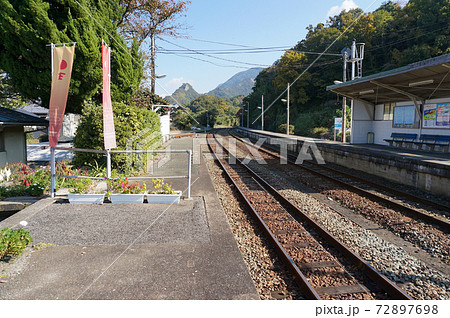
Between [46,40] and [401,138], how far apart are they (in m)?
16.9

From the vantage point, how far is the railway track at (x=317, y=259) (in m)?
3.84

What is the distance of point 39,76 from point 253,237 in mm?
10785

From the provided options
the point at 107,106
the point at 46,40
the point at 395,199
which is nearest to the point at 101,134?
the point at 107,106

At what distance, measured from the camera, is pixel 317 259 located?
4797 mm

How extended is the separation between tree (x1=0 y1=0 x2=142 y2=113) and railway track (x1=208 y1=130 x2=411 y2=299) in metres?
8.94

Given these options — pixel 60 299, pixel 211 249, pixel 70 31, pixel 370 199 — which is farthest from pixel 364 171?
pixel 70 31

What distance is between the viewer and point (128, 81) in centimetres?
1420

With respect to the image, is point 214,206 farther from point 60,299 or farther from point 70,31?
point 70,31

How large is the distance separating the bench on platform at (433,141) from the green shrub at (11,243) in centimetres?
1500

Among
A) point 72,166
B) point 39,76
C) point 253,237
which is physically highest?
point 39,76

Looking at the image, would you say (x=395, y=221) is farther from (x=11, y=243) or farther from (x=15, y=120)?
(x=15, y=120)

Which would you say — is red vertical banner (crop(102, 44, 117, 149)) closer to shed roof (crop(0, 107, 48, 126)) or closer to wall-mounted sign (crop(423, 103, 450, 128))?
shed roof (crop(0, 107, 48, 126))

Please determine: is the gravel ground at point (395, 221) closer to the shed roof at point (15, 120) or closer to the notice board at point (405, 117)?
the notice board at point (405, 117)

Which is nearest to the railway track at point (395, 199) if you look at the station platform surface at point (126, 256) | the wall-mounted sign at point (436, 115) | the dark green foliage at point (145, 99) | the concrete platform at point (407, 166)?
the concrete platform at point (407, 166)
